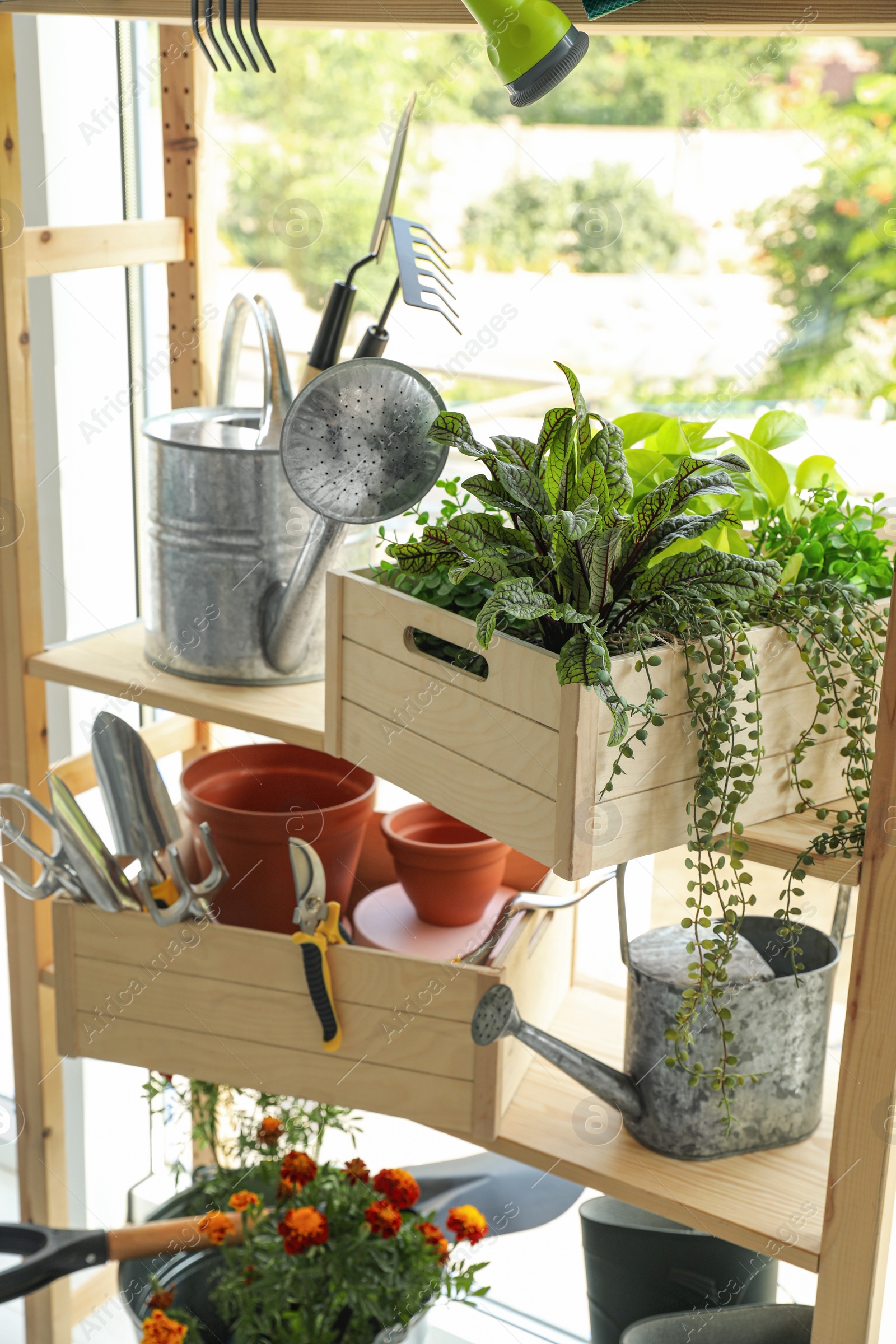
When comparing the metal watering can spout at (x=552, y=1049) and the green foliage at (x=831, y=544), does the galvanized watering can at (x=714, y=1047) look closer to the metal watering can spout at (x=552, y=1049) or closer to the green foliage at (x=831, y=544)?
the metal watering can spout at (x=552, y=1049)

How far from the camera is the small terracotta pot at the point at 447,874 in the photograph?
1.01 metres

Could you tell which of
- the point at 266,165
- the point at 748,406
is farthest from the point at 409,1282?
the point at 266,165

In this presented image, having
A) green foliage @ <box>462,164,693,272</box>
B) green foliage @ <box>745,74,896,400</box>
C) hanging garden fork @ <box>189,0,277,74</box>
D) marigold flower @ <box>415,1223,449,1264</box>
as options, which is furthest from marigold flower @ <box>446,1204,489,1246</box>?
green foliage @ <box>462,164,693,272</box>

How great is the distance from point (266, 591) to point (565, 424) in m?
0.38

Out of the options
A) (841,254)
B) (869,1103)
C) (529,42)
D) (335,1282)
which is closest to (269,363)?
(529,42)

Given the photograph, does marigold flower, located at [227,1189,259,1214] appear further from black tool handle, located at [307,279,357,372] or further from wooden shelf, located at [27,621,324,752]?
black tool handle, located at [307,279,357,372]

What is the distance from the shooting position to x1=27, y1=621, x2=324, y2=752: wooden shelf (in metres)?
0.96

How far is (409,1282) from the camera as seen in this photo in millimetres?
1067

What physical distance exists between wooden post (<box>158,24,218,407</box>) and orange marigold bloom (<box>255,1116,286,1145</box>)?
0.76 metres

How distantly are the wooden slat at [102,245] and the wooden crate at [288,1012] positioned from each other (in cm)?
58

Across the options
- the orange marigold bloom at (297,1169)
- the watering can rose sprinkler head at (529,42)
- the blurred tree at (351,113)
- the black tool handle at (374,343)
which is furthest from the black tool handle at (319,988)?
the blurred tree at (351,113)

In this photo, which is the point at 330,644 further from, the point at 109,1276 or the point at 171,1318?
the point at 109,1276

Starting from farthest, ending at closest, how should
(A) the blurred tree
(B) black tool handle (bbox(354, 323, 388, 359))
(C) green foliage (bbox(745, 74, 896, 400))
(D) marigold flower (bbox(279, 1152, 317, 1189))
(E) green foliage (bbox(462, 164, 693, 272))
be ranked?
(E) green foliage (bbox(462, 164, 693, 272)) → (A) the blurred tree → (C) green foliage (bbox(745, 74, 896, 400)) → (D) marigold flower (bbox(279, 1152, 317, 1189)) → (B) black tool handle (bbox(354, 323, 388, 359))

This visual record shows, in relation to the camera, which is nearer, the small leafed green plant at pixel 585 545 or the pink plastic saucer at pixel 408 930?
the small leafed green plant at pixel 585 545
